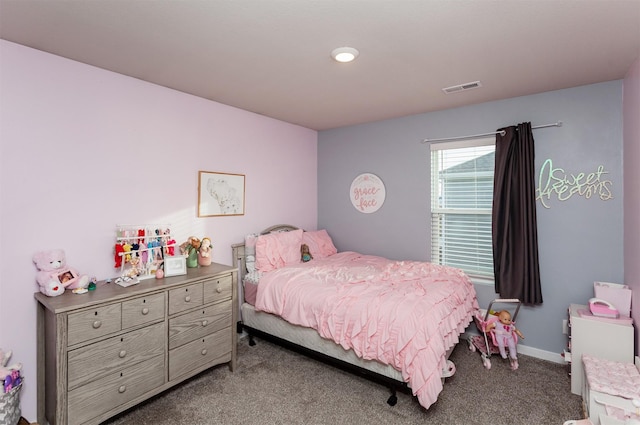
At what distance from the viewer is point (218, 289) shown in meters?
2.67

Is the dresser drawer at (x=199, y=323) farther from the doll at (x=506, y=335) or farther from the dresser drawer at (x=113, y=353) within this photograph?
the doll at (x=506, y=335)

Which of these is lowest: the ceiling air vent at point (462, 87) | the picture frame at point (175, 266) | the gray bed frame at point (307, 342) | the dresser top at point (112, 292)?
the gray bed frame at point (307, 342)

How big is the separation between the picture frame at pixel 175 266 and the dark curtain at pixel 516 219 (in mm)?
2879

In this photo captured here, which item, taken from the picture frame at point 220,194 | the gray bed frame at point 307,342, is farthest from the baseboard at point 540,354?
the picture frame at point 220,194

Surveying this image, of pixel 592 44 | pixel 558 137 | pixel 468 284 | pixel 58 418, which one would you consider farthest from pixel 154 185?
pixel 558 137

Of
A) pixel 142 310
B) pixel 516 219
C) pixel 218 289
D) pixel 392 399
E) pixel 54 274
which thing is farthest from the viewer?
pixel 516 219

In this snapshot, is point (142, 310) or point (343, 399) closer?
point (142, 310)

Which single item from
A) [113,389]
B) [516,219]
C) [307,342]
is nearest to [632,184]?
[516,219]

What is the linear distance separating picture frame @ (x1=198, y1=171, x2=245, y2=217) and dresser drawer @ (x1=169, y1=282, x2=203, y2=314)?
87cm

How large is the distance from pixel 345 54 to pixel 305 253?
230cm

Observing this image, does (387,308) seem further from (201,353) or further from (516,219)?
(516,219)

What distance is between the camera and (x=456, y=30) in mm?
1882

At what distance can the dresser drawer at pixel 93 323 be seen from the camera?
188 centimetres

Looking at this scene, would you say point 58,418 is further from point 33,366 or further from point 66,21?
point 66,21
